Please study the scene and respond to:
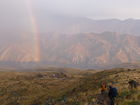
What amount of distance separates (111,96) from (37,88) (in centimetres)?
4696

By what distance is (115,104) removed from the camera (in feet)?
62.5

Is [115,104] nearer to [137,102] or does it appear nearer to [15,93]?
[137,102]

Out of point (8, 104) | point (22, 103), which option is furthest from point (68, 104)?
point (8, 104)

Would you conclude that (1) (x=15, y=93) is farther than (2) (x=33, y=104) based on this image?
Yes

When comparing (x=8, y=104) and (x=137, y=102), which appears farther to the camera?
(x=8, y=104)

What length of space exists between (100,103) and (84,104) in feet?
5.13

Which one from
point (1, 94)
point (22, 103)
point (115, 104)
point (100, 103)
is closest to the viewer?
point (115, 104)

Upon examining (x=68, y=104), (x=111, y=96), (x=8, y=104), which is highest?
(x=111, y=96)

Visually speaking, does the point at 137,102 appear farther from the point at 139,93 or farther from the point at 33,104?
the point at 33,104

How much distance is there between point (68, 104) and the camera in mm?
25016

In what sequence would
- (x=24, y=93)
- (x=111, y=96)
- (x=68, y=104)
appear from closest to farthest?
(x=111, y=96)
(x=68, y=104)
(x=24, y=93)

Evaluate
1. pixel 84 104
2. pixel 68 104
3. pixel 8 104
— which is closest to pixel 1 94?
pixel 8 104

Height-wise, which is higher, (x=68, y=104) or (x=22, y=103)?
(x=68, y=104)

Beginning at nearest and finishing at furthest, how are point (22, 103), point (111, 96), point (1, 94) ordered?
point (111, 96) < point (22, 103) < point (1, 94)
